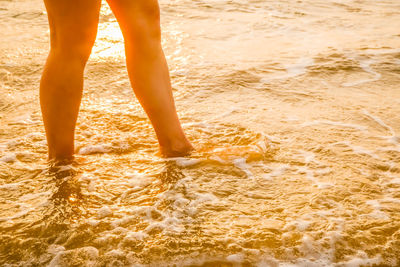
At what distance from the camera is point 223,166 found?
237 centimetres

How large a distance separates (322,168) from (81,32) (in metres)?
1.23

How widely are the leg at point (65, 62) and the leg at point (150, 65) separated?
17cm

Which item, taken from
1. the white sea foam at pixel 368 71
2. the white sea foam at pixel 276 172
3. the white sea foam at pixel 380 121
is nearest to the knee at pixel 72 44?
the white sea foam at pixel 276 172

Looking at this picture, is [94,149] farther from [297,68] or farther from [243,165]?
[297,68]

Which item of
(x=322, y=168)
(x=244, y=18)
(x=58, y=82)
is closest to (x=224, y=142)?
(x=322, y=168)

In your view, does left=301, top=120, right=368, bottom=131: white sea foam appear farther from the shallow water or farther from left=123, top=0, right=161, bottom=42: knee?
left=123, top=0, right=161, bottom=42: knee

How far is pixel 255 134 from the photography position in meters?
2.71

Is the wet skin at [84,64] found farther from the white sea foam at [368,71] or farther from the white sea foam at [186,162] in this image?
the white sea foam at [368,71]

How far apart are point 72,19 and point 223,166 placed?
3.08ft

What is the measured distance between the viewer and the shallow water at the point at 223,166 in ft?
5.83

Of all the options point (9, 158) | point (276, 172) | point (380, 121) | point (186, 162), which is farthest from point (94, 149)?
point (380, 121)

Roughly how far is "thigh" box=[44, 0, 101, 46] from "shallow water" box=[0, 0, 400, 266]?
0.61 m

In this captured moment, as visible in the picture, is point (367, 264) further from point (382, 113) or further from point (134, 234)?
point (382, 113)

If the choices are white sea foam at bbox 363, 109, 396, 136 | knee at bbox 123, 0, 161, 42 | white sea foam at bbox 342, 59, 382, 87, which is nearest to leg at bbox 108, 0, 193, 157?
knee at bbox 123, 0, 161, 42
